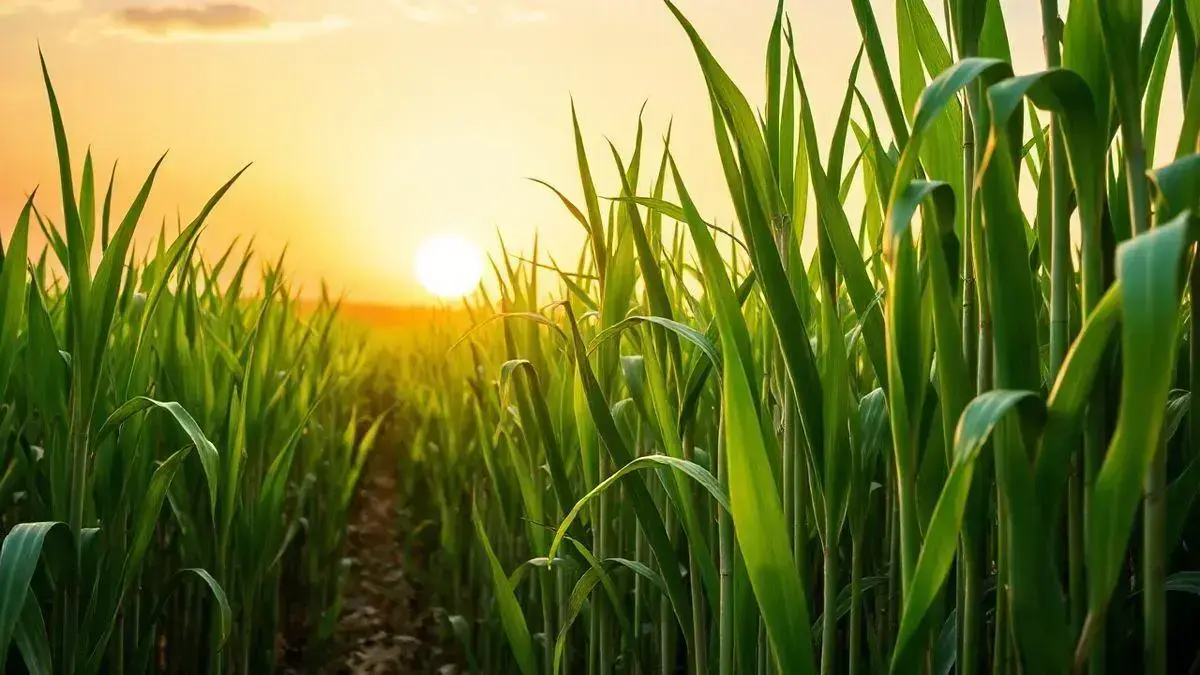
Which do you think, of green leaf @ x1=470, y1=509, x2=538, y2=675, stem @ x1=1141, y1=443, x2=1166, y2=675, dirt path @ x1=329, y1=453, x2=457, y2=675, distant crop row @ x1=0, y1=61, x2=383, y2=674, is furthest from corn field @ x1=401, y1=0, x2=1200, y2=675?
dirt path @ x1=329, y1=453, x2=457, y2=675

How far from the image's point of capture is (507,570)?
2.04 m

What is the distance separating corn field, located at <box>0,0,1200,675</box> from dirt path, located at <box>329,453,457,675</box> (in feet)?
2.74

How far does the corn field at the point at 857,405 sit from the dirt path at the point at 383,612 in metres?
0.83

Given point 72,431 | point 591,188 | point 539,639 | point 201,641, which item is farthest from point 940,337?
point 201,641

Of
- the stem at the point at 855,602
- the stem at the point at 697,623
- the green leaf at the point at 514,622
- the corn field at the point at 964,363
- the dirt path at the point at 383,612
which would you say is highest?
the corn field at the point at 964,363

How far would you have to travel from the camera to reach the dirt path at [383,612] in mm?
2459

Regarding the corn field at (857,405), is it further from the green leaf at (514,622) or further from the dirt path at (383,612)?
the dirt path at (383,612)

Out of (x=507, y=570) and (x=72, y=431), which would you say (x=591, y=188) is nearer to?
(x=72, y=431)

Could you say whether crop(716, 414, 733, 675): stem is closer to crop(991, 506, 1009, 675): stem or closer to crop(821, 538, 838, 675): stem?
crop(821, 538, 838, 675): stem

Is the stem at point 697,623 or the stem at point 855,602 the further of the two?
the stem at point 697,623

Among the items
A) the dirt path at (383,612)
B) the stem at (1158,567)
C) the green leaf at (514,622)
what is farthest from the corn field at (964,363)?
the dirt path at (383,612)

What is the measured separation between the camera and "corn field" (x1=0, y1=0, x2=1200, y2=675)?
0.61 meters

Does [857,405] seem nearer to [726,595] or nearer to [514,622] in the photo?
[726,595]

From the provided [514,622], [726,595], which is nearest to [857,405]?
[726,595]
